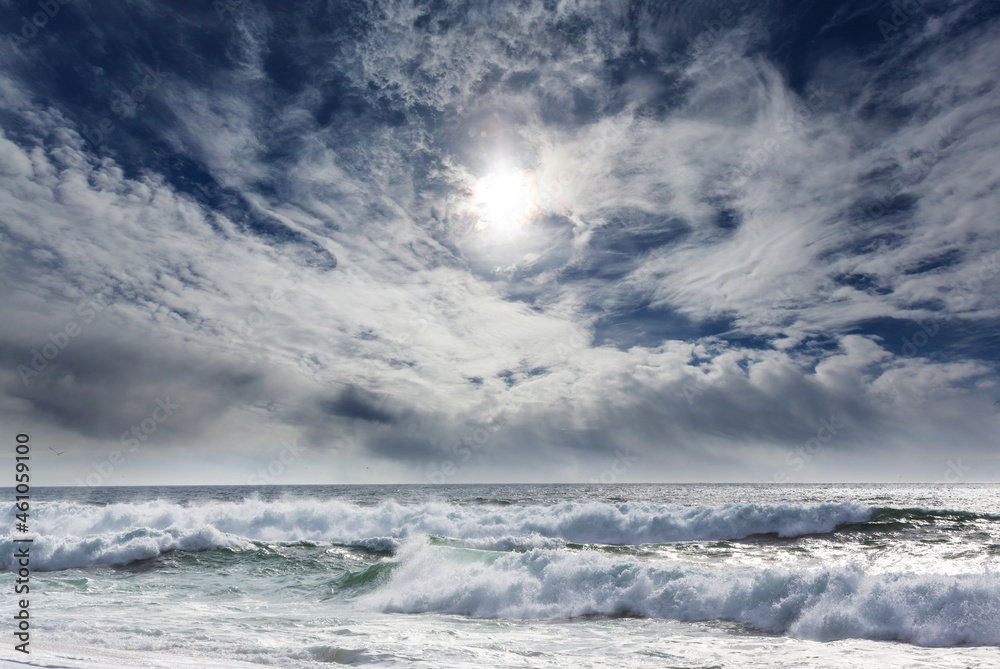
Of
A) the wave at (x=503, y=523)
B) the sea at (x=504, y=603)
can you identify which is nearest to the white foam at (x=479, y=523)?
the wave at (x=503, y=523)

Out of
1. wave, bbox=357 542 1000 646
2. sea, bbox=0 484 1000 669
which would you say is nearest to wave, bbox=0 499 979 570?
sea, bbox=0 484 1000 669

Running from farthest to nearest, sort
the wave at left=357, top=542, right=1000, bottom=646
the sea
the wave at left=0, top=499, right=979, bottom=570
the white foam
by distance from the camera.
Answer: the white foam < the wave at left=0, top=499, right=979, bottom=570 < the wave at left=357, top=542, right=1000, bottom=646 < the sea

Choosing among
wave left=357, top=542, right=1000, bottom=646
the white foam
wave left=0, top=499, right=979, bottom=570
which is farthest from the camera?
the white foam

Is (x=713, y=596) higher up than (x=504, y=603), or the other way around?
(x=713, y=596)

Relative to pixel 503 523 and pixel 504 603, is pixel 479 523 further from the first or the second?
pixel 504 603

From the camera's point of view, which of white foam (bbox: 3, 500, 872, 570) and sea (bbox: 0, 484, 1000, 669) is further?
white foam (bbox: 3, 500, 872, 570)

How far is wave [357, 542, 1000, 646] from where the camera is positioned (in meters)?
9.66

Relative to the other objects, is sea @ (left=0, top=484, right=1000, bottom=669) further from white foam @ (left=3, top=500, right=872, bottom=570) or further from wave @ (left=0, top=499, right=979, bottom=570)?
white foam @ (left=3, top=500, right=872, bottom=570)

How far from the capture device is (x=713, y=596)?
1189 centimetres

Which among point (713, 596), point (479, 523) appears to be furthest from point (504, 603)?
point (479, 523)

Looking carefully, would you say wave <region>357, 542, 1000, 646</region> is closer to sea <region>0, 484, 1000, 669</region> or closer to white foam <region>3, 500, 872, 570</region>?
sea <region>0, 484, 1000, 669</region>

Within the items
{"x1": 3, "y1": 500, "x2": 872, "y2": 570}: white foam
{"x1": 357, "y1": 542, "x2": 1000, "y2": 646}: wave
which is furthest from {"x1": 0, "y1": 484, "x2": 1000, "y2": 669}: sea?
{"x1": 3, "y1": 500, "x2": 872, "y2": 570}: white foam

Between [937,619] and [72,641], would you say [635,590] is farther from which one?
[72,641]

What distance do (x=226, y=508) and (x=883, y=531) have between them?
3557 centimetres
